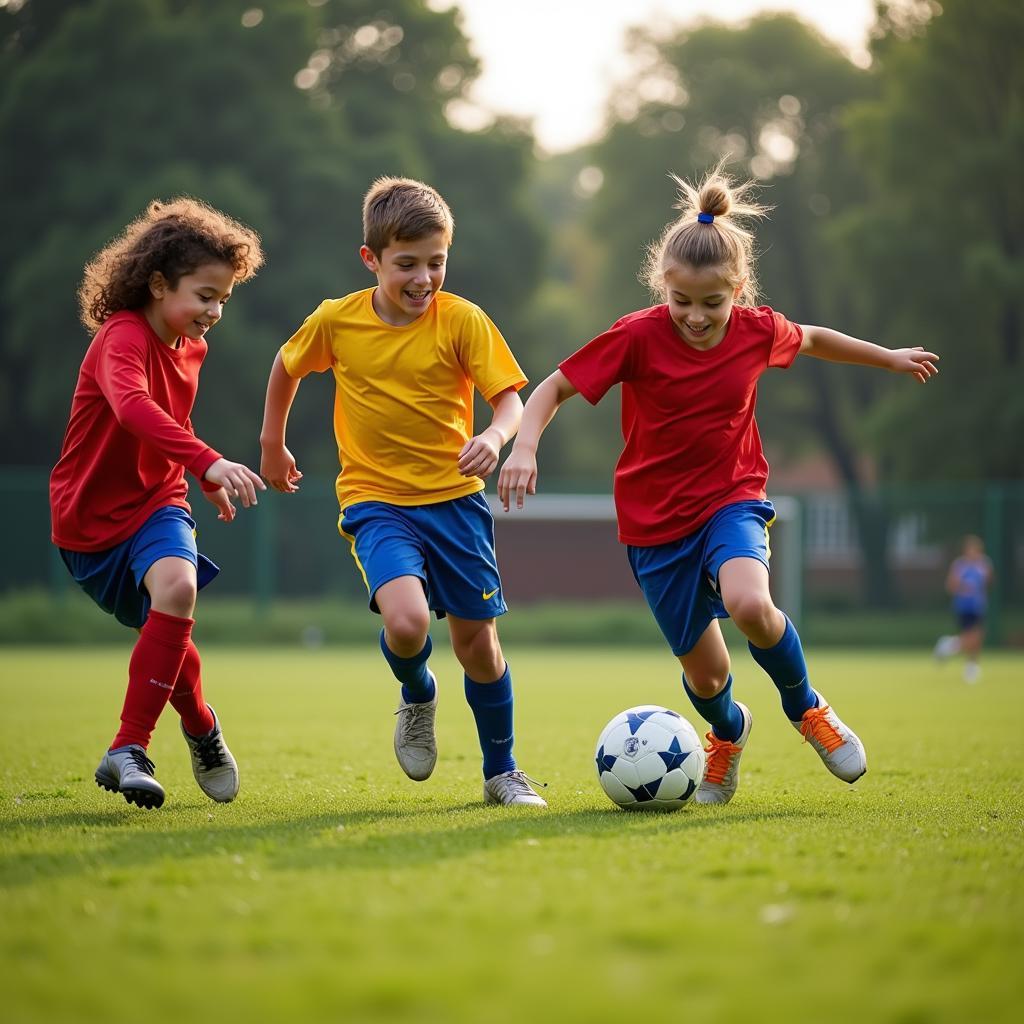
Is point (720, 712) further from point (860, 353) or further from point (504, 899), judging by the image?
point (504, 899)

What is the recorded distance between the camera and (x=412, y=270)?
5.30 metres

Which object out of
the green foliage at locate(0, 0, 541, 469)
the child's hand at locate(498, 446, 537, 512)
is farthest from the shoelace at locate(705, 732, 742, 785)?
the green foliage at locate(0, 0, 541, 469)

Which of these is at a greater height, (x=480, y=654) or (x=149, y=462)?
(x=149, y=462)

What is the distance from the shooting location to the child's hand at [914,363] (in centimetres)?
558

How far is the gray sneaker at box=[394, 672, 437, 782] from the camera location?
541 cm

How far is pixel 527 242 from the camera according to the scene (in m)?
33.3

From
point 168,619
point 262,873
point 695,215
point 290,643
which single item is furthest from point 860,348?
point 290,643

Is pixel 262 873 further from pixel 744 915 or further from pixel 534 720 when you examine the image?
pixel 534 720

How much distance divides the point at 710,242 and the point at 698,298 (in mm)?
208

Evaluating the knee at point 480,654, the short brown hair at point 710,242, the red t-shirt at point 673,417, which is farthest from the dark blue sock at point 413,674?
the short brown hair at point 710,242

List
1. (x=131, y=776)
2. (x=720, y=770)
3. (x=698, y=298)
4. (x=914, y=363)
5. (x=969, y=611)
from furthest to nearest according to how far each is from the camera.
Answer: (x=969, y=611) < (x=914, y=363) < (x=720, y=770) < (x=698, y=298) < (x=131, y=776)

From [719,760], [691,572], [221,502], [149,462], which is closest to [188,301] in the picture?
[149,462]

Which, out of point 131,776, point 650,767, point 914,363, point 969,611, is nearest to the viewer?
point 131,776

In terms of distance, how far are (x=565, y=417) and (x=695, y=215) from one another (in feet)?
102
